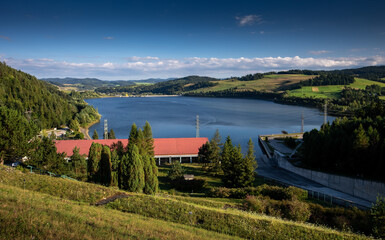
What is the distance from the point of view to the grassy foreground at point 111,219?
6.83m

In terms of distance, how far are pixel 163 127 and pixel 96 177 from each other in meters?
47.7

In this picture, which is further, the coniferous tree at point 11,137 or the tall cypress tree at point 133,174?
the coniferous tree at point 11,137

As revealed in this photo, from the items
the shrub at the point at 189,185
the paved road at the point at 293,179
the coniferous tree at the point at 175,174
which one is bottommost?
the paved road at the point at 293,179

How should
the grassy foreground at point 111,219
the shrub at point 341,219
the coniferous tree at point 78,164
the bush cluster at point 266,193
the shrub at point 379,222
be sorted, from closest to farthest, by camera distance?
the grassy foreground at point 111,219 → the shrub at point 379,222 → the shrub at point 341,219 → the bush cluster at point 266,193 → the coniferous tree at point 78,164

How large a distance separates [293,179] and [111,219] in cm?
2442

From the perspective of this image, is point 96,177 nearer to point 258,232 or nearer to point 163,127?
point 258,232

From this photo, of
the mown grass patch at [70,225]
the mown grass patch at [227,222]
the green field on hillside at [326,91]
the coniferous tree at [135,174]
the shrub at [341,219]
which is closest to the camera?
the mown grass patch at [70,225]

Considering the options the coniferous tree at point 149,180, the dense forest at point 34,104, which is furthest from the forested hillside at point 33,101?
the coniferous tree at point 149,180

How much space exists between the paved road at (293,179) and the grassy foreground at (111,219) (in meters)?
14.2

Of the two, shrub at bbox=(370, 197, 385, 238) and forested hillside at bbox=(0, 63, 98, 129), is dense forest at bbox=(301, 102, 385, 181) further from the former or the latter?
forested hillside at bbox=(0, 63, 98, 129)

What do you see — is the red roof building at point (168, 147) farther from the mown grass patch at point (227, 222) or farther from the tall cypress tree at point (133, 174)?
the mown grass patch at point (227, 222)

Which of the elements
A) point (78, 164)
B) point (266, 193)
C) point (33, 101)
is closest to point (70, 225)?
point (266, 193)

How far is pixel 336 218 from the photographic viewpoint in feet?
41.2

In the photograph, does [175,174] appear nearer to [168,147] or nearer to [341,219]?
[168,147]
